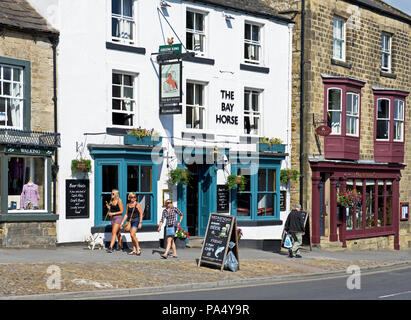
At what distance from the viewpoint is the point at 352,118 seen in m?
30.5

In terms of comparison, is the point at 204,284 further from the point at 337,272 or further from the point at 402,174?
the point at 402,174

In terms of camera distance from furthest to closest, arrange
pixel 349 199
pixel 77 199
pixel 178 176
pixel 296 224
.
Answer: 1. pixel 349 199
2. pixel 178 176
3. pixel 296 224
4. pixel 77 199

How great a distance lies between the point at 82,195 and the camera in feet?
72.7

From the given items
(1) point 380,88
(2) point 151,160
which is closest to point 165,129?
(2) point 151,160

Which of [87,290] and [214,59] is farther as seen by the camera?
[214,59]

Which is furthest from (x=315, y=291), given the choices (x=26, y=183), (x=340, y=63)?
(x=340, y=63)

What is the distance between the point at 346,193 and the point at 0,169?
1482 centimetres

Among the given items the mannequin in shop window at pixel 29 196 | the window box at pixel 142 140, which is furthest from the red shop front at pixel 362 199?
the mannequin in shop window at pixel 29 196

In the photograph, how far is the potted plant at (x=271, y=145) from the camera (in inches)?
1073

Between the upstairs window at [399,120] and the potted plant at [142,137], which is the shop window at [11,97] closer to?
the potted plant at [142,137]

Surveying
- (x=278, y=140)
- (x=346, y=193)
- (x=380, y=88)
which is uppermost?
(x=380, y=88)

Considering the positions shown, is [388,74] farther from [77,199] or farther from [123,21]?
[77,199]

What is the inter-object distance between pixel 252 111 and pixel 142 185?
5.72 meters

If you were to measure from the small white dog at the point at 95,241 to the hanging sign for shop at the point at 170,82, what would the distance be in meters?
4.67
